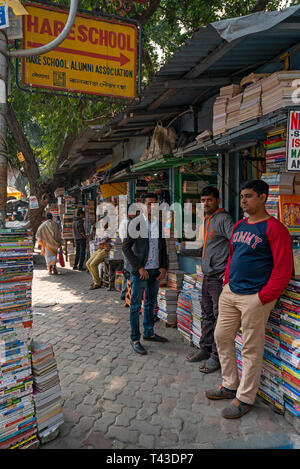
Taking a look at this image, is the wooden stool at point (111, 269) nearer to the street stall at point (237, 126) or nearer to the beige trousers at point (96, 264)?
the beige trousers at point (96, 264)

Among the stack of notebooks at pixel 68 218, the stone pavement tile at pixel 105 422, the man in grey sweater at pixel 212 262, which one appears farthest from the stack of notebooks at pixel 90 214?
the stone pavement tile at pixel 105 422

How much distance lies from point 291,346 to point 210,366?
1289mm

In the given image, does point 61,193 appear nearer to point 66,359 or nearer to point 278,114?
point 66,359

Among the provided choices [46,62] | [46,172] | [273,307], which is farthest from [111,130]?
[46,172]

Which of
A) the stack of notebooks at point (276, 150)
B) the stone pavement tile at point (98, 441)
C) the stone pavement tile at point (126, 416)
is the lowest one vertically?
the stone pavement tile at point (126, 416)

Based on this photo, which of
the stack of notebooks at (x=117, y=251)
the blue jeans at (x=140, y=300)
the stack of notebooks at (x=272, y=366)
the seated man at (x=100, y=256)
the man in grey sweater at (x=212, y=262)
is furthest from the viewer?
the seated man at (x=100, y=256)

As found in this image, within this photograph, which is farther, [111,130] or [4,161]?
[111,130]

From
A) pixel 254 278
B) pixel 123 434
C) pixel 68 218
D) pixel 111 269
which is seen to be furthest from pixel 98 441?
pixel 68 218

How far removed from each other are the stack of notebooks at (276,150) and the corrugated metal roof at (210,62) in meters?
0.91

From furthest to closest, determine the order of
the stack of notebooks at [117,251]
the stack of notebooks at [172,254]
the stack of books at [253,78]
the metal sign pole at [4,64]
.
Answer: the stack of notebooks at [117,251], the stack of notebooks at [172,254], the stack of books at [253,78], the metal sign pole at [4,64]

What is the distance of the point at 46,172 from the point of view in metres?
14.1

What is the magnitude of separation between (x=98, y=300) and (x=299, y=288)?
5158 mm

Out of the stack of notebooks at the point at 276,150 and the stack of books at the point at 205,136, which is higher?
the stack of books at the point at 205,136

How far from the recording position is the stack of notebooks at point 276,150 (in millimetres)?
3273
